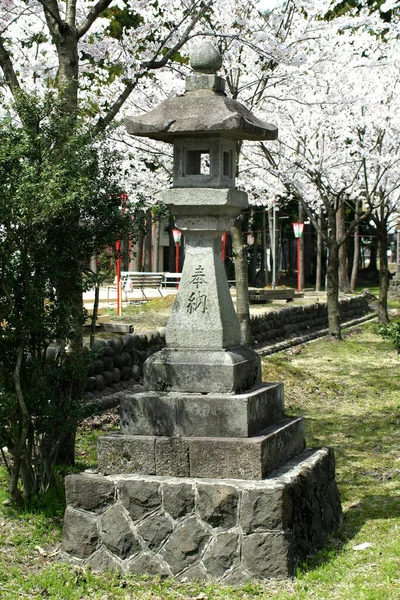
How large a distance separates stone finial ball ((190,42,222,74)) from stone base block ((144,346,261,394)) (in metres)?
2.32

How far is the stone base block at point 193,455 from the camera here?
20.6ft

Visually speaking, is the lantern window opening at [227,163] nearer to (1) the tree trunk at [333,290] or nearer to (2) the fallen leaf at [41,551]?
(2) the fallen leaf at [41,551]

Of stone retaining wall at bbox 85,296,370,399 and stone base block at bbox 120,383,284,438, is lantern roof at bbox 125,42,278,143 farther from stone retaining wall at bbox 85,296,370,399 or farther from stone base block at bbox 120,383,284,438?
stone retaining wall at bbox 85,296,370,399

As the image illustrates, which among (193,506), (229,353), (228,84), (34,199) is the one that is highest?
(228,84)

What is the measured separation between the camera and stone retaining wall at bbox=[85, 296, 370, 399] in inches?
485

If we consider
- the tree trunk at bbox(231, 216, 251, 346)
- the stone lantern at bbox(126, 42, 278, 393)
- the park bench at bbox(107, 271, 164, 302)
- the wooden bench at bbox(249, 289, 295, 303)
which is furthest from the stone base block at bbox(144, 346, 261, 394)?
the wooden bench at bbox(249, 289, 295, 303)

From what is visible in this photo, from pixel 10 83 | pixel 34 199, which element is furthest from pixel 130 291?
pixel 34 199

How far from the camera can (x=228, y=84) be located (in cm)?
1591

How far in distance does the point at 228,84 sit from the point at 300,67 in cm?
151

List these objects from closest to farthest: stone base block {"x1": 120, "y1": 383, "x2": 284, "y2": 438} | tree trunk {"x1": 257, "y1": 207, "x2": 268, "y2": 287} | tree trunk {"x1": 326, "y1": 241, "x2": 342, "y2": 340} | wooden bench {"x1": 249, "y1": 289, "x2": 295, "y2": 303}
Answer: stone base block {"x1": 120, "y1": 383, "x2": 284, "y2": 438} → tree trunk {"x1": 326, "y1": 241, "x2": 342, "y2": 340} → wooden bench {"x1": 249, "y1": 289, "x2": 295, "y2": 303} → tree trunk {"x1": 257, "y1": 207, "x2": 268, "y2": 287}

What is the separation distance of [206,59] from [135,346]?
7.53 meters

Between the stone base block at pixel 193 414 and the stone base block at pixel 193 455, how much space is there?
9 cm

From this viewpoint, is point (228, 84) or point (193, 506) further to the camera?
point (228, 84)

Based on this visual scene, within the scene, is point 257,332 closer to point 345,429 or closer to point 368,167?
point 368,167
